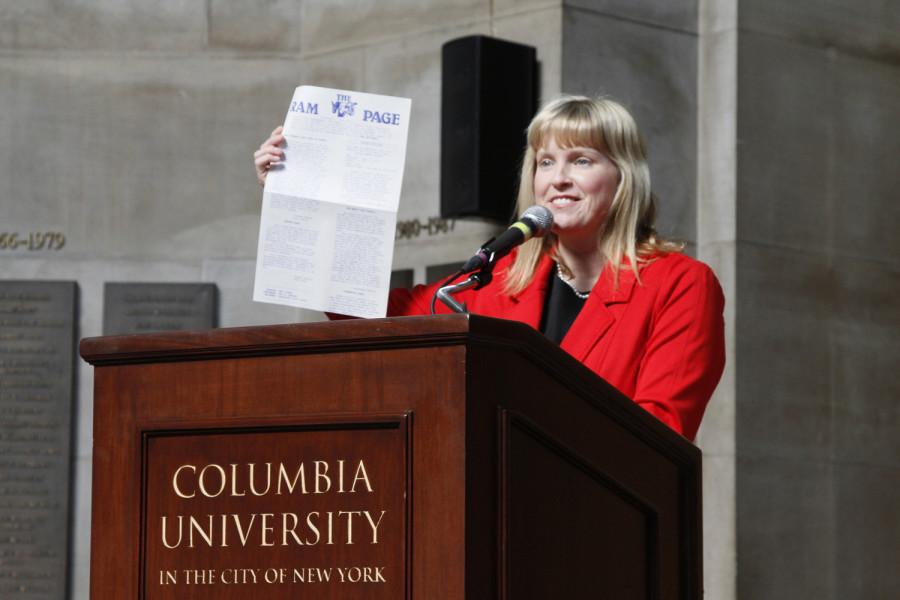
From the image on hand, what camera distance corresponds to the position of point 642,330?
13.1 feet

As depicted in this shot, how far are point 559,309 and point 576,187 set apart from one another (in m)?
0.31

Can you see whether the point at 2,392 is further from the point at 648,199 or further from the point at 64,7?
the point at 648,199

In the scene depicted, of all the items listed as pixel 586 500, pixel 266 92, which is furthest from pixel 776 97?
pixel 586 500

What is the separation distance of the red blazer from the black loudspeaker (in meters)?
3.20

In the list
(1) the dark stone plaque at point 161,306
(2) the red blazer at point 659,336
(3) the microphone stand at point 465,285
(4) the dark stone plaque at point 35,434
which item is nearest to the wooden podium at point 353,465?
(3) the microphone stand at point 465,285

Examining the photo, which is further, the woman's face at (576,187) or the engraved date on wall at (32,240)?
the engraved date on wall at (32,240)

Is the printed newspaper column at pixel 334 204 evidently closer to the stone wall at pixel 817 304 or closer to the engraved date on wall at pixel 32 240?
the stone wall at pixel 817 304

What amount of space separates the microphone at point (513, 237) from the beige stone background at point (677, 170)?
3651mm

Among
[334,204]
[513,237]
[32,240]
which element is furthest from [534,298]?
[32,240]

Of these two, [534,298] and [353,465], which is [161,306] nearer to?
[534,298]

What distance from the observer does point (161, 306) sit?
311 inches

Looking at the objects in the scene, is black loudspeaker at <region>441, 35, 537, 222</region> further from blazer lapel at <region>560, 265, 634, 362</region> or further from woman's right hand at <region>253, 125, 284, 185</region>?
woman's right hand at <region>253, 125, 284, 185</region>

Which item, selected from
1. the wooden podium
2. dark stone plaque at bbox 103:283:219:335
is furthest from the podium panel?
dark stone plaque at bbox 103:283:219:335

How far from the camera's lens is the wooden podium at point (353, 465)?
2.75 m
